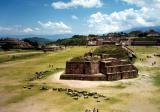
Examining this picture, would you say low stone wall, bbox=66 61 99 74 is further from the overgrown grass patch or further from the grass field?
the overgrown grass patch

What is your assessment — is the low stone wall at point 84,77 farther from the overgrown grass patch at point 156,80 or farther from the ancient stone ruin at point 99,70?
the overgrown grass patch at point 156,80

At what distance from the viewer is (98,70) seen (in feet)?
185

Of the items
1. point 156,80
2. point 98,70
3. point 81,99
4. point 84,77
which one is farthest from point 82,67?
point 81,99

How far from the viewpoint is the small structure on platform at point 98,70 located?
54219 millimetres

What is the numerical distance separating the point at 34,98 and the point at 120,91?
1370cm

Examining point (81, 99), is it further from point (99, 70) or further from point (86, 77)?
point (99, 70)

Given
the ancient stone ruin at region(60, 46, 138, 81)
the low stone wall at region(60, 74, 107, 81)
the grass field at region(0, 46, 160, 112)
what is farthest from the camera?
the ancient stone ruin at region(60, 46, 138, 81)

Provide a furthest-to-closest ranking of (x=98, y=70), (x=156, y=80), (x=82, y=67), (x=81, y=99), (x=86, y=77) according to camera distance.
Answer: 1. (x=98, y=70)
2. (x=82, y=67)
3. (x=86, y=77)
4. (x=156, y=80)
5. (x=81, y=99)

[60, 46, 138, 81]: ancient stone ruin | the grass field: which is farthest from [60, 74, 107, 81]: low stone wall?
the grass field

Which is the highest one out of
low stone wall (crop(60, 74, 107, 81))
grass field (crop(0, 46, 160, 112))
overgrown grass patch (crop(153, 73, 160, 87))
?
low stone wall (crop(60, 74, 107, 81))

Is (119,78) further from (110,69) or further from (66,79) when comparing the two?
(66,79)

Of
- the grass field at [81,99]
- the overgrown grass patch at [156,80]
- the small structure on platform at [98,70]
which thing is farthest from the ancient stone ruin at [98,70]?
the overgrown grass patch at [156,80]

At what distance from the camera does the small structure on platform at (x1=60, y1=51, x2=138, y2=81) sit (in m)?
54.2

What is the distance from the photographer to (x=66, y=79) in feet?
182
